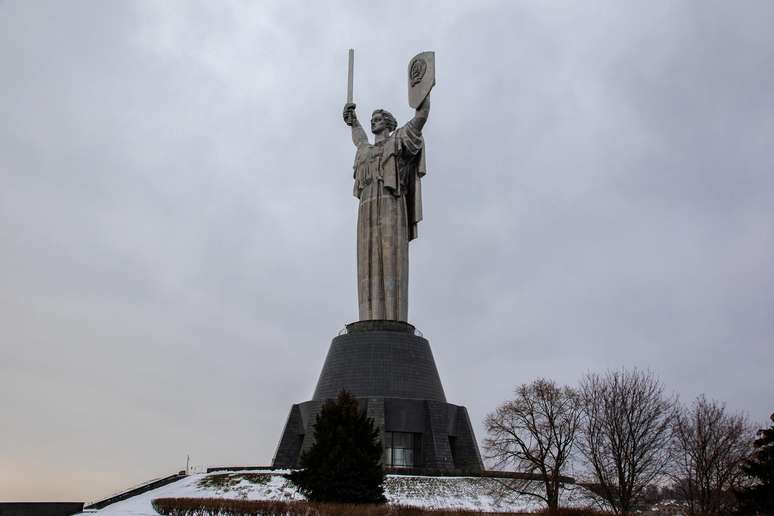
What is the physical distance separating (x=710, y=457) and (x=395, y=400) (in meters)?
11.9

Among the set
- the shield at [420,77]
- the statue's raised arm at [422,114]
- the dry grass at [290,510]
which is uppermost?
the shield at [420,77]

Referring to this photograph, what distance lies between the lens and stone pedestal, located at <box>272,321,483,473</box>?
28859mm

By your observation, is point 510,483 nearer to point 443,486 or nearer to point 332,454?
point 443,486

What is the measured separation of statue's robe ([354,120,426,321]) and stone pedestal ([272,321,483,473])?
1546 mm

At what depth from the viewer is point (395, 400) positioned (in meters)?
29.3

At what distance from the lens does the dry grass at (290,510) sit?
593 inches

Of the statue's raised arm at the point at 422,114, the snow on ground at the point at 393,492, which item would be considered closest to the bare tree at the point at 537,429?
the snow on ground at the point at 393,492

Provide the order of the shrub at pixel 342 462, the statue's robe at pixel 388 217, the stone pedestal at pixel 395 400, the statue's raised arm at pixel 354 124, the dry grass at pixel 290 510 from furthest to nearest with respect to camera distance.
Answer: the statue's raised arm at pixel 354 124 < the statue's robe at pixel 388 217 < the stone pedestal at pixel 395 400 < the shrub at pixel 342 462 < the dry grass at pixel 290 510

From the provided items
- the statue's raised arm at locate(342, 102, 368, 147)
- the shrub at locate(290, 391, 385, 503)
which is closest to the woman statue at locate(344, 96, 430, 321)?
the statue's raised arm at locate(342, 102, 368, 147)

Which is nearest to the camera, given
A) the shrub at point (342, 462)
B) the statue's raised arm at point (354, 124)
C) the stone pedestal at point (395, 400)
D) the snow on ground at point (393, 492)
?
the shrub at point (342, 462)

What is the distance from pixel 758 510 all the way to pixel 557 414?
21.5 feet

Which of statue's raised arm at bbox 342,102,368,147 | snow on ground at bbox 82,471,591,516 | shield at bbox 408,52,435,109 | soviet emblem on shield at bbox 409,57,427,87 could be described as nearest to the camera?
snow on ground at bbox 82,471,591,516

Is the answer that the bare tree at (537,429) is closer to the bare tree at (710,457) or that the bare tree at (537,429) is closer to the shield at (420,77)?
the bare tree at (710,457)

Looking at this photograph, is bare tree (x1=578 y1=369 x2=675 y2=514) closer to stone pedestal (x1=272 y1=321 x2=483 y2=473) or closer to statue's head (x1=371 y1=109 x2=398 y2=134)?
stone pedestal (x1=272 y1=321 x2=483 y2=473)
